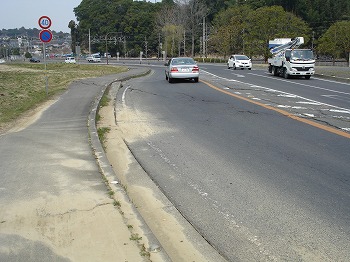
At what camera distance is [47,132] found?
9438mm

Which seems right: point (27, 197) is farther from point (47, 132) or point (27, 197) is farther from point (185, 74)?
point (185, 74)

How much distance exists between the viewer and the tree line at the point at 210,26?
59.4m

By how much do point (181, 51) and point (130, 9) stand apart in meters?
25.0

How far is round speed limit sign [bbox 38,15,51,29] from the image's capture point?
54.7ft

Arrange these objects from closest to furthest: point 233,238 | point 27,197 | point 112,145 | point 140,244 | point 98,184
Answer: point 140,244
point 233,238
point 27,197
point 98,184
point 112,145

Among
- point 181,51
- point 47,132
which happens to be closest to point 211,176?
point 47,132

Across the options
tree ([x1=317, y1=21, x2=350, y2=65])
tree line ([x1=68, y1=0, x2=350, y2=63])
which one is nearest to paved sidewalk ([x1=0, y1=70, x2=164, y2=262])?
tree ([x1=317, y1=21, x2=350, y2=65])

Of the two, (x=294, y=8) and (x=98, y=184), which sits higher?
(x=294, y=8)

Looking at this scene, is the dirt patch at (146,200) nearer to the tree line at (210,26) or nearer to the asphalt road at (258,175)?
the asphalt road at (258,175)

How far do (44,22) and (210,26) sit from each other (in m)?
86.6

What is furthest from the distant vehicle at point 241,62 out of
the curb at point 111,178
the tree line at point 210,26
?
the curb at point 111,178

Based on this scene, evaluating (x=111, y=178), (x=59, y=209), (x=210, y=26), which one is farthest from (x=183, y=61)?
(x=210, y=26)

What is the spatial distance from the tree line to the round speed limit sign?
45514 mm

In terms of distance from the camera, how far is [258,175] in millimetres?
6418
